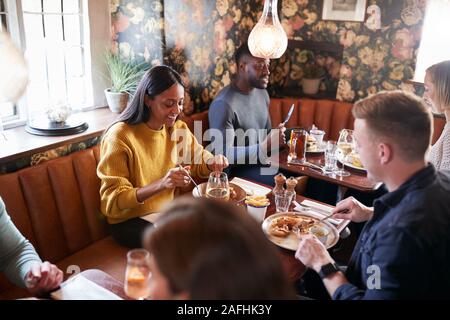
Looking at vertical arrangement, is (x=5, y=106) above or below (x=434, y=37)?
below

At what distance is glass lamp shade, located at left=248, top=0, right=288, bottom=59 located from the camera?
2.49 meters

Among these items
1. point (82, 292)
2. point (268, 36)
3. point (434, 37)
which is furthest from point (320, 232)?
point (434, 37)

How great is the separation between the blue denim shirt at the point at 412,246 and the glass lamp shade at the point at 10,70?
1.47 meters

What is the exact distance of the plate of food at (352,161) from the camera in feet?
7.61

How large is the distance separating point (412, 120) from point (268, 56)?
149cm

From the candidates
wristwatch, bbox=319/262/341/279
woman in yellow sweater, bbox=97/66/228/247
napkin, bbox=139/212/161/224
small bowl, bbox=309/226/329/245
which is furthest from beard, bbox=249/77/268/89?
wristwatch, bbox=319/262/341/279

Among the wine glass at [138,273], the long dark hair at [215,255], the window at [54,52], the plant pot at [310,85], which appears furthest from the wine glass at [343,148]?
the long dark hair at [215,255]

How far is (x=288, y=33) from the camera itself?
368 cm

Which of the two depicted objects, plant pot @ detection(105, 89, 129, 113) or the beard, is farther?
the beard

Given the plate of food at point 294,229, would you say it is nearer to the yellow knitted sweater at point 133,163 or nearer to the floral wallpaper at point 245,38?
the yellow knitted sweater at point 133,163

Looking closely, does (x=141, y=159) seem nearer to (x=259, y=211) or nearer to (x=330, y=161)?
(x=259, y=211)

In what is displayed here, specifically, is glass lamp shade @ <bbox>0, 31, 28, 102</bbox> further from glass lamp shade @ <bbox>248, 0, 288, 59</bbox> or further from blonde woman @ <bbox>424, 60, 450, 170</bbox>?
blonde woman @ <bbox>424, 60, 450, 170</bbox>

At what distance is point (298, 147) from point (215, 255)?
181cm
